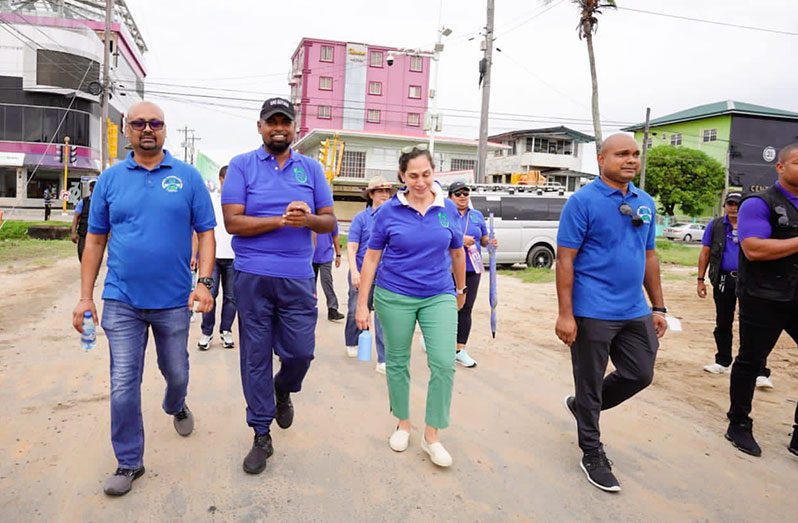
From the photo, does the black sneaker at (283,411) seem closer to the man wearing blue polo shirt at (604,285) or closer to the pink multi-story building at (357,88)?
the man wearing blue polo shirt at (604,285)

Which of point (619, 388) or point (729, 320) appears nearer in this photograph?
point (619, 388)

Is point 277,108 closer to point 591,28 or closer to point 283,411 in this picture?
point 283,411

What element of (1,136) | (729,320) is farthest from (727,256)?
(1,136)

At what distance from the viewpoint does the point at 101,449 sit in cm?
371

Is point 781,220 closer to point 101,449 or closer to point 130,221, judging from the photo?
point 130,221

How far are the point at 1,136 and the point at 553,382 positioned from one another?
165ft

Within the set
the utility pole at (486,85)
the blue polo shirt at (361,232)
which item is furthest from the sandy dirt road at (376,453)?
the utility pole at (486,85)

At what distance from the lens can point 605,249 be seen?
352 centimetres

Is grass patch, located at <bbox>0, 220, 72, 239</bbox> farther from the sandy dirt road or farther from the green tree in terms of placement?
the green tree

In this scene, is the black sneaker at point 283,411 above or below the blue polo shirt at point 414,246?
below

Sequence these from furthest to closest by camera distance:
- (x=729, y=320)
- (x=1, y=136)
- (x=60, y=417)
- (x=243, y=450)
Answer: (x=1, y=136) < (x=729, y=320) < (x=60, y=417) < (x=243, y=450)

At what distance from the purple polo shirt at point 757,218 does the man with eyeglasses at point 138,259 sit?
348 cm

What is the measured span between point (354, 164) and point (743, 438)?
41.9m

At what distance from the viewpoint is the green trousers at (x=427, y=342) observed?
372 centimetres
